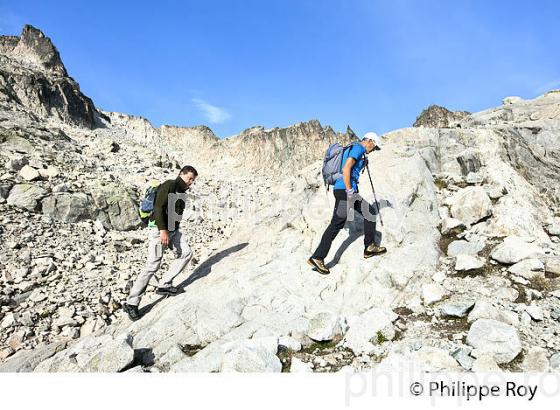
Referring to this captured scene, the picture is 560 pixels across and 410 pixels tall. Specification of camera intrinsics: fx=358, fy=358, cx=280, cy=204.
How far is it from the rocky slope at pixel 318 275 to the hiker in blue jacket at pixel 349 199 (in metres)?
0.34

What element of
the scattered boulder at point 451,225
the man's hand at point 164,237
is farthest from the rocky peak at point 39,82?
the scattered boulder at point 451,225

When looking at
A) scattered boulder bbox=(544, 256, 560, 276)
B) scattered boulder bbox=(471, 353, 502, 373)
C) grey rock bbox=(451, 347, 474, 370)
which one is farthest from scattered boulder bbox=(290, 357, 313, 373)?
scattered boulder bbox=(544, 256, 560, 276)

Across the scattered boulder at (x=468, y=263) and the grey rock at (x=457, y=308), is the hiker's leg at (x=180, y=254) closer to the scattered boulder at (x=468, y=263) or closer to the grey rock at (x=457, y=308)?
the grey rock at (x=457, y=308)

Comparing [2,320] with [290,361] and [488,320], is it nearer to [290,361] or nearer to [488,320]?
[290,361]

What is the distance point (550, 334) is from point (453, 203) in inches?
181

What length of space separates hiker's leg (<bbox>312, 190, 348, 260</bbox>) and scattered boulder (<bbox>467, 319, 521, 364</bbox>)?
9.42ft

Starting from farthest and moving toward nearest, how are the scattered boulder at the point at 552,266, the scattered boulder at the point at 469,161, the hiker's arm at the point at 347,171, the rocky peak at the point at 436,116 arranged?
the rocky peak at the point at 436,116
the scattered boulder at the point at 469,161
the hiker's arm at the point at 347,171
the scattered boulder at the point at 552,266

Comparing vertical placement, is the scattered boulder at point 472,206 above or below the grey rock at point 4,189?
below

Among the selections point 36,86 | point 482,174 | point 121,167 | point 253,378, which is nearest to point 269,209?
point 482,174

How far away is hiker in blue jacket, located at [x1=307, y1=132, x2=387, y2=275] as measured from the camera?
22.9 feet

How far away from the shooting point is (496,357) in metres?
4.47

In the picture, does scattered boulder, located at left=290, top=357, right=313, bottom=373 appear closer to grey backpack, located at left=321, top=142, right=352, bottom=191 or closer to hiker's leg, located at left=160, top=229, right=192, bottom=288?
grey backpack, located at left=321, top=142, right=352, bottom=191

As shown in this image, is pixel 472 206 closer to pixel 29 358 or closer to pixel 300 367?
pixel 300 367
